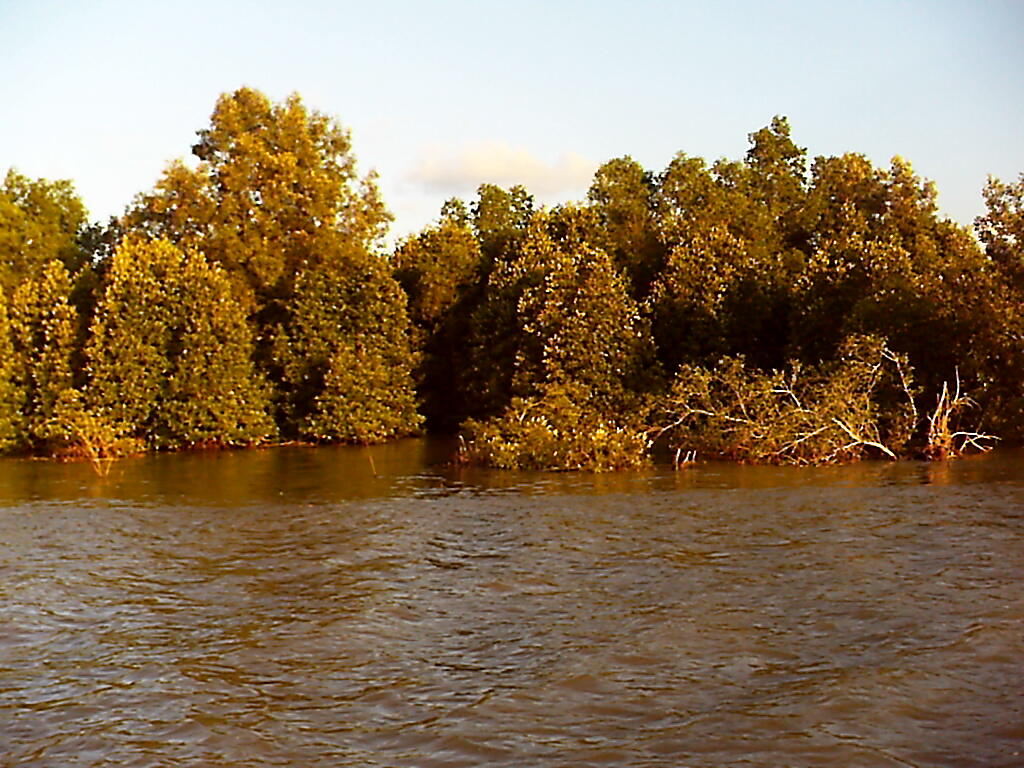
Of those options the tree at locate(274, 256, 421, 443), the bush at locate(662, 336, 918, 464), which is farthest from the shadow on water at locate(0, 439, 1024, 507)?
the tree at locate(274, 256, 421, 443)

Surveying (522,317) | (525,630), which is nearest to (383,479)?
(522,317)

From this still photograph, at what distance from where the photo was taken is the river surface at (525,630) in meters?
11.2

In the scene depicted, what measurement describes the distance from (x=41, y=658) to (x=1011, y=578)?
44.1ft

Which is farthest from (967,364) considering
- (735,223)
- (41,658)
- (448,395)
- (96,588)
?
(41,658)

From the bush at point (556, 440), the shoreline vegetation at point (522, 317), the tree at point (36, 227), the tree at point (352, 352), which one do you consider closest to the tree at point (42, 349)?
the shoreline vegetation at point (522, 317)

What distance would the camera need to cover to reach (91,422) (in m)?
38.6

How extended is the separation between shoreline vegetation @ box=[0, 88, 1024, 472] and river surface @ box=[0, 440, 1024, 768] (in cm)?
606

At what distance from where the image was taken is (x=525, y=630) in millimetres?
15234

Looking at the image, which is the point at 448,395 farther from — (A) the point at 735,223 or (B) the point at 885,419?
(B) the point at 885,419

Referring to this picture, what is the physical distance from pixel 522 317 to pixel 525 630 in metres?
27.2

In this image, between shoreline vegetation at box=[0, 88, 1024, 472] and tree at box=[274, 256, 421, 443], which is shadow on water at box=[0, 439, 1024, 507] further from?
tree at box=[274, 256, 421, 443]

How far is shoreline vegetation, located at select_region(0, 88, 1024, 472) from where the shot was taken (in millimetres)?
33469

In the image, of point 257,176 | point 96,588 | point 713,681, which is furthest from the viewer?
point 257,176

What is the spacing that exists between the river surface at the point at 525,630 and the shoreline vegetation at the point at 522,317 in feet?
19.9
